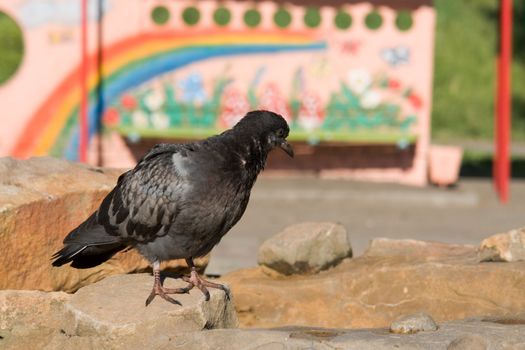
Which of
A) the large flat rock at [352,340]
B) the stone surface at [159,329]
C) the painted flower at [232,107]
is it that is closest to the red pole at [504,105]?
the painted flower at [232,107]

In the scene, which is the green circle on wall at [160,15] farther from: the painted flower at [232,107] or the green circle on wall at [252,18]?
the painted flower at [232,107]

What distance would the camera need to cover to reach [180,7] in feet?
54.1

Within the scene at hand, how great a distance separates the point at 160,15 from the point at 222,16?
85 cm

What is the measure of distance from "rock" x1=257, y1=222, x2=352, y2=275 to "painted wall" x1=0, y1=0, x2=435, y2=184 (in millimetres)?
8078

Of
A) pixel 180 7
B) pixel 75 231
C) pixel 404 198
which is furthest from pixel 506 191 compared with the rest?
pixel 75 231

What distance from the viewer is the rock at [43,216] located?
6.84 meters

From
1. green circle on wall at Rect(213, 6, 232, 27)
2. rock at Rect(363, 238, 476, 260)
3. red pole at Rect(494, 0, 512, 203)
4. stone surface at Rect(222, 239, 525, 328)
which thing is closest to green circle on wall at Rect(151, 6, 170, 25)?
green circle on wall at Rect(213, 6, 232, 27)

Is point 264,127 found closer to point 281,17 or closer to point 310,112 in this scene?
point 310,112

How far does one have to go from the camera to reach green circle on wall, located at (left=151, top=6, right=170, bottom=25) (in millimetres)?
16453

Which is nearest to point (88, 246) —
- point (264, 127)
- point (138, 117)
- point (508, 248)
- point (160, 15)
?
point (264, 127)

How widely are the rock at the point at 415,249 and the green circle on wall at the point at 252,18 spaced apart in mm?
8533

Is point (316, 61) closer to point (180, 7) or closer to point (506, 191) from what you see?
point (180, 7)

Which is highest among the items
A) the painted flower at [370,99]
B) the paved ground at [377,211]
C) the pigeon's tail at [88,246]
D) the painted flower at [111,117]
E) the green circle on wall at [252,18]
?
the green circle on wall at [252,18]

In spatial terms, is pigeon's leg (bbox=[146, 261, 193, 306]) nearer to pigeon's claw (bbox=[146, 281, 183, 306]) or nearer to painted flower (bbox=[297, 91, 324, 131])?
pigeon's claw (bbox=[146, 281, 183, 306])
